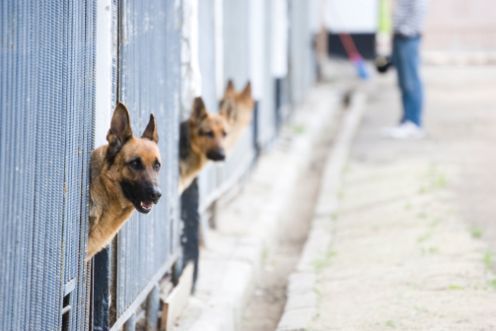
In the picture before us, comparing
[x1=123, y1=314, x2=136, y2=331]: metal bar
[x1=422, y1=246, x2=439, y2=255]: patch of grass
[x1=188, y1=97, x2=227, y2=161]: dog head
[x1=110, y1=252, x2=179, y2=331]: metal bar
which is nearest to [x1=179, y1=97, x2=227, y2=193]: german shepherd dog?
[x1=188, y1=97, x2=227, y2=161]: dog head

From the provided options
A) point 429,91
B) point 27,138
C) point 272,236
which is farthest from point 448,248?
point 429,91

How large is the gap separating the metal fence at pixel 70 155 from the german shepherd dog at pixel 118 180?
0.35 ft

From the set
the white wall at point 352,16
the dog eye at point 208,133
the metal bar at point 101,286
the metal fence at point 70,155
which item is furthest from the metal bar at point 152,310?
the white wall at point 352,16

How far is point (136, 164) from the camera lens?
4.25m

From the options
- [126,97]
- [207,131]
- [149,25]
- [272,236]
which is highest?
[149,25]

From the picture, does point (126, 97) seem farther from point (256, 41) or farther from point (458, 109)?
point (458, 109)

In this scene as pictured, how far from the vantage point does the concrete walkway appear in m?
5.71

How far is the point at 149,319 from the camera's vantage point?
5.54 meters

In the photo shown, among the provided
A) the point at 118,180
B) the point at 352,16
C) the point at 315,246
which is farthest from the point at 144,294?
the point at 352,16

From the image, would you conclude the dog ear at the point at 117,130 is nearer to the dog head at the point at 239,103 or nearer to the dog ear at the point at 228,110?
the dog ear at the point at 228,110

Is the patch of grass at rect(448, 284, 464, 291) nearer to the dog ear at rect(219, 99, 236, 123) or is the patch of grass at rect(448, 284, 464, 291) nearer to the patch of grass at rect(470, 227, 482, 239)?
the patch of grass at rect(470, 227, 482, 239)

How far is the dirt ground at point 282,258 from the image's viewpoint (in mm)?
6627

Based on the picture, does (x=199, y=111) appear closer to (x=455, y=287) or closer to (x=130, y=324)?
(x=130, y=324)

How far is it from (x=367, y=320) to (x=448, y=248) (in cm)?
184
